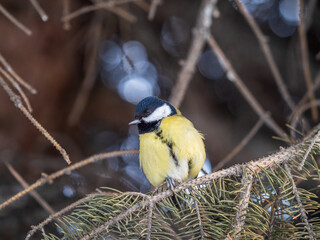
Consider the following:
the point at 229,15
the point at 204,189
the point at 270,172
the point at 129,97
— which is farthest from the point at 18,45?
the point at 270,172

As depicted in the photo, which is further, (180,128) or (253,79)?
(253,79)

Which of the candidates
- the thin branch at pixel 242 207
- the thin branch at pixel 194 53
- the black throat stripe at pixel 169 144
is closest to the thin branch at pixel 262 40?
the thin branch at pixel 194 53

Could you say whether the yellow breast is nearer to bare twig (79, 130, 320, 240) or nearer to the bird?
the bird

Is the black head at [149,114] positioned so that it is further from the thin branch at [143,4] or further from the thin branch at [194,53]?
the thin branch at [143,4]

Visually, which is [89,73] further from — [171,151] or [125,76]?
[171,151]

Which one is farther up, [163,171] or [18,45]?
[18,45]

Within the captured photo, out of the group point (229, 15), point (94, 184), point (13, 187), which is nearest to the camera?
point (13, 187)

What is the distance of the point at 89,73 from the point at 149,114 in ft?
1.52

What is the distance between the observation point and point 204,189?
0.92 meters

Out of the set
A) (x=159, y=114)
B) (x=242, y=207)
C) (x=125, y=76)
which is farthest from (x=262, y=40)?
(x=125, y=76)

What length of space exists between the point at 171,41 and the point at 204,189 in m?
1.44

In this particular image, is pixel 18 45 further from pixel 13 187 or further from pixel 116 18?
pixel 13 187

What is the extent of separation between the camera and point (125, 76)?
2.19 m

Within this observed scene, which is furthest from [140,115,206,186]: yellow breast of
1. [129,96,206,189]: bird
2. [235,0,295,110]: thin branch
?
[235,0,295,110]: thin branch
